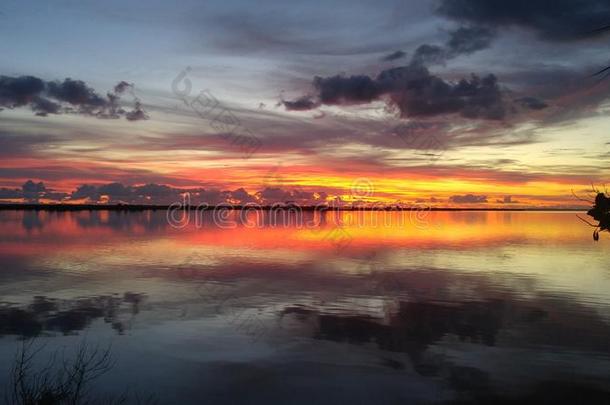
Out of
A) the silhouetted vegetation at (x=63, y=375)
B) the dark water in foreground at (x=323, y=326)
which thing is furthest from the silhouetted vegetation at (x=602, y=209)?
the silhouetted vegetation at (x=63, y=375)

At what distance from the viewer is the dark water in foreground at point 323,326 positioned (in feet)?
41.8

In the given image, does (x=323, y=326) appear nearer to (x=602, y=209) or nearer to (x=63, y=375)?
(x=63, y=375)

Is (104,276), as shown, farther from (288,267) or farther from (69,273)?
(288,267)

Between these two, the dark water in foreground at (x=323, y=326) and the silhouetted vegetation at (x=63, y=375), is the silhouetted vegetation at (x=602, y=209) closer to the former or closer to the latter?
the dark water in foreground at (x=323, y=326)

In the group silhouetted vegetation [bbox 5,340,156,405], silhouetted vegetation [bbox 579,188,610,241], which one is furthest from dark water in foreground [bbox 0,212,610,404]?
silhouetted vegetation [bbox 579,188,610,241]

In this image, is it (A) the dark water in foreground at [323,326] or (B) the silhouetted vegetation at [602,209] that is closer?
(B) the silhouetted vegetation at [602,209]

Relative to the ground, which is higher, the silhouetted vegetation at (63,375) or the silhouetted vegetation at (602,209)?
the silhouetted vegetation at (602,209)

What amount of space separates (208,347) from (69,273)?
1725 cm

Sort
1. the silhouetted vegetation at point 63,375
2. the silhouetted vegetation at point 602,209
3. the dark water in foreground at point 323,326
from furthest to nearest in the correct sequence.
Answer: the dark water in foreground at point 323,326 < the silhouetted vegetation at point 63,375 < the silhouetted vegetation at point 602,209

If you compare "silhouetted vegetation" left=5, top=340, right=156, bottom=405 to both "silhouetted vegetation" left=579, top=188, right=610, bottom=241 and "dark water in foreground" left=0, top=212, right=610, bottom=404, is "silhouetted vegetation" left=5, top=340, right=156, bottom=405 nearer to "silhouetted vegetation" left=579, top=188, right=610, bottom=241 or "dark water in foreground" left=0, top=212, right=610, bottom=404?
"dark water in foreground" left=0, top=212, right=610, bottom=404

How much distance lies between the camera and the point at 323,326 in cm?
1811

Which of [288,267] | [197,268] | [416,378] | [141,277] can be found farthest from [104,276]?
[416,378]

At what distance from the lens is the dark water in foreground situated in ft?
41.8

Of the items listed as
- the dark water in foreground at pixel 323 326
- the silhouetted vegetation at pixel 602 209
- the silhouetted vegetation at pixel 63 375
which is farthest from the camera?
the dark water in foreground at pixel 323 326
